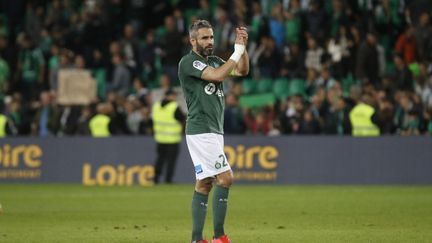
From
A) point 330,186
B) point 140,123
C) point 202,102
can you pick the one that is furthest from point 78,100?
point 202,102

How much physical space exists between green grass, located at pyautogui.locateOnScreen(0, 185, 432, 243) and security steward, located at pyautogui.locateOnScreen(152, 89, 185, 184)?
82cm

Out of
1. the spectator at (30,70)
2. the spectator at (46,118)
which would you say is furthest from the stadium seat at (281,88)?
the spectator at (30,70)

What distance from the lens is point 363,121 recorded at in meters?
24.7

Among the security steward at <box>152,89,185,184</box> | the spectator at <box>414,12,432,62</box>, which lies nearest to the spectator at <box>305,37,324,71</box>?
the spectator at <box>414,12,432,62</box>

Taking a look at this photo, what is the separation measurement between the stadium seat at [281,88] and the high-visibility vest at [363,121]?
11.2 ft

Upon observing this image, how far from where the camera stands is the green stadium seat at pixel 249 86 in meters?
28.4

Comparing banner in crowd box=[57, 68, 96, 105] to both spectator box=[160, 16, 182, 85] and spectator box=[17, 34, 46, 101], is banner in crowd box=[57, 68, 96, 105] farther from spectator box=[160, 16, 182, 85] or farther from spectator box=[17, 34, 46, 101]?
spectator box=[17, 34, 46, 101]

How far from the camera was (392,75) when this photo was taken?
26.6 meters

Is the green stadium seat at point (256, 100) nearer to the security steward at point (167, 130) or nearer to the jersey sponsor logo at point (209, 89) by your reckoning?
the security steward at point (167, 130)

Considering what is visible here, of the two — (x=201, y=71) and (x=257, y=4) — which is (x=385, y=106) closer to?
(x=257, y=4)

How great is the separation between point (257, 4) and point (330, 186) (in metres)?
6.96

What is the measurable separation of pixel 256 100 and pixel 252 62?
124 centimetres

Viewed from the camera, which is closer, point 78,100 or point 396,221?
point 396,221

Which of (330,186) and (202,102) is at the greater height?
(202,102)
